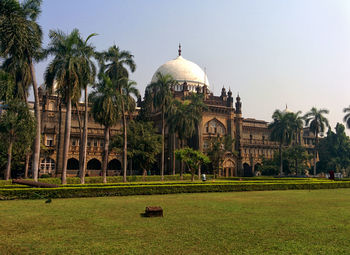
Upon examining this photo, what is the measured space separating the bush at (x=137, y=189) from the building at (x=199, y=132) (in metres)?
25.5

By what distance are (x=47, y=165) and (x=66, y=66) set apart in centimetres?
2328

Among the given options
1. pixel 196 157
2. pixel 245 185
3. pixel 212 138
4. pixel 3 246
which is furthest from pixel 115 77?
pixel 3 246

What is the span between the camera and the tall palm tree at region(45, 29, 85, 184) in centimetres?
2822

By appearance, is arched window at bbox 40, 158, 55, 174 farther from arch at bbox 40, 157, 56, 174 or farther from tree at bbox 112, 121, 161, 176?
tree at bbox 112, 121, 161, 176

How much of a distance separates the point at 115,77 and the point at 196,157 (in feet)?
48.1

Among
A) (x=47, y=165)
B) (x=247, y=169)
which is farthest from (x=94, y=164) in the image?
(x=247, y=169)

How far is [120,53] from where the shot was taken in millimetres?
38094

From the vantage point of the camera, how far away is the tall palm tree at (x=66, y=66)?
28.2 metres

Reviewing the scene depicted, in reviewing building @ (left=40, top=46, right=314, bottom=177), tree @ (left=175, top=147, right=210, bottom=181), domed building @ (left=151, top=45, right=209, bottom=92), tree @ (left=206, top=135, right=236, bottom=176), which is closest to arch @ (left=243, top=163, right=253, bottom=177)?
building @ (left=40, top=46, right=314, bottom=177)

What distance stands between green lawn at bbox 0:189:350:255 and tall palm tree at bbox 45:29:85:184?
15806 mm

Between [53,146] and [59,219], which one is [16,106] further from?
[59,219]

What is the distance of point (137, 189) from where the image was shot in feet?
73.6

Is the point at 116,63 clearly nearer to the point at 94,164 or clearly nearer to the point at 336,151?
the point at 94,164

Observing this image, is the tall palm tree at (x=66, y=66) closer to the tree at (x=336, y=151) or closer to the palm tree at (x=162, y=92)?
the palm tree at (x=162, y=92)
